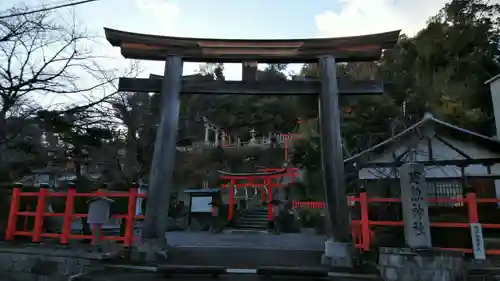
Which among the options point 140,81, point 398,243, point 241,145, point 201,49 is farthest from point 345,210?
point 241,145

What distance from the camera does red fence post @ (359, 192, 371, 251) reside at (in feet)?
29.0

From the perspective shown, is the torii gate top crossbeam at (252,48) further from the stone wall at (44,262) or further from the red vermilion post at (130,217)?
the stone wall at (44,262)

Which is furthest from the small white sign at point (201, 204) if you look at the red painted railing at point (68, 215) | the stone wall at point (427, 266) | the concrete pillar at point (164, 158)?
the stone wall at point (427, 266)

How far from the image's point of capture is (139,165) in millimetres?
20047

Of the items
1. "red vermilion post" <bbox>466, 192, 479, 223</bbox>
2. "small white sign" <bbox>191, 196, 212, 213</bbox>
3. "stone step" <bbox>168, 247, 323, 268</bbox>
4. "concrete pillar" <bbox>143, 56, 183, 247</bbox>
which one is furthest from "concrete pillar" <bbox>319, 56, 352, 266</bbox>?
"small white sign" <bbox>191, 196, 212, 213</bbox>

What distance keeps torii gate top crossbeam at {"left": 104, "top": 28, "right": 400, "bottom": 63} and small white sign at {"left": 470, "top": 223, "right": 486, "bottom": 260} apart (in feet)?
14.6

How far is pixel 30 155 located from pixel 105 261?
8699mm

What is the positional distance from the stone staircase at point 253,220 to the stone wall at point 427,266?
54.0 feet

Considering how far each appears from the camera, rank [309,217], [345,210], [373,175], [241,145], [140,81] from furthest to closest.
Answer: [241,145] < [309,217] < [373,175] < [140,81] < [345,210]

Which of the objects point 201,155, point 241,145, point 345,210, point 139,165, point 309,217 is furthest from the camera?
point 241,145

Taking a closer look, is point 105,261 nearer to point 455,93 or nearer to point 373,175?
point 373,175

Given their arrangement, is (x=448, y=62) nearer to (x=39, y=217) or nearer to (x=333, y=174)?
(x=333, y=174)

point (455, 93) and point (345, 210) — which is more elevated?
point (455, 93)

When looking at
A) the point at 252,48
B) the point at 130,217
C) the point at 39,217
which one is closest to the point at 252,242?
the point at 130,217
